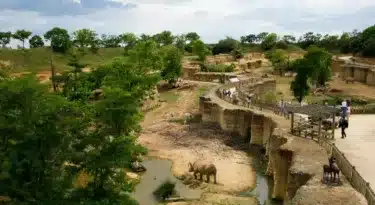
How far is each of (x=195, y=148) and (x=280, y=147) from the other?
13368mm

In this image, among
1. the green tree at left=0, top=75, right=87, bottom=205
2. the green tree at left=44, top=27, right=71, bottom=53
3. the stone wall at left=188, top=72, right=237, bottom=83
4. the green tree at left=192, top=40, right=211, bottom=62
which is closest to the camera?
the green tree at left=0, top=75, right=87, bottom=205

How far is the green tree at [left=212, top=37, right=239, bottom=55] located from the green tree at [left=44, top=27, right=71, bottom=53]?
37.4 metres

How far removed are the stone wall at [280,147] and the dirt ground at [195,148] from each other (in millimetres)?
1605

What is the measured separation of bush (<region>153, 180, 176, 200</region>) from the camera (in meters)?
26.5

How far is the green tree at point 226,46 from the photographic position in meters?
110

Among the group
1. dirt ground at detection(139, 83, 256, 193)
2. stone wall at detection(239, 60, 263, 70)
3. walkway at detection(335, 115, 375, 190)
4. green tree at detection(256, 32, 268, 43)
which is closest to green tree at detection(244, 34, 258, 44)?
green tree at detection(256, 32, 268, 43)

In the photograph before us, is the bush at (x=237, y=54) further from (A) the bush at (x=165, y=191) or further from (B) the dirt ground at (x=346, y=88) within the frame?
(A) the bush at (x=165, y=191)

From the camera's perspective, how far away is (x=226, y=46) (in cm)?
11038

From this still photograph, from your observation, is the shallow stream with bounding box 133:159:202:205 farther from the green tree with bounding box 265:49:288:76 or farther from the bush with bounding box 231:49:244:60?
the bush with bounding box 231:49:244:60

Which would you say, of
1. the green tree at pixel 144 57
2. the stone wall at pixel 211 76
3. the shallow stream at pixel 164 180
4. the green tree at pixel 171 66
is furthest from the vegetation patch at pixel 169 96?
the shallow stream at pixel 164 180

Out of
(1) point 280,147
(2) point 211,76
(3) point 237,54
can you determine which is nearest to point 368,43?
(3) point 237,54

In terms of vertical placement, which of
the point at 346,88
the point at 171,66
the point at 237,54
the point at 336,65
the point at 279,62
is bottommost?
the point at 346,88

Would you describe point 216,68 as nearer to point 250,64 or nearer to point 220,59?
point 250,64

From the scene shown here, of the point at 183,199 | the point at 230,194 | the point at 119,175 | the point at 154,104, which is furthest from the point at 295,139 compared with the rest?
the point at 154,104
